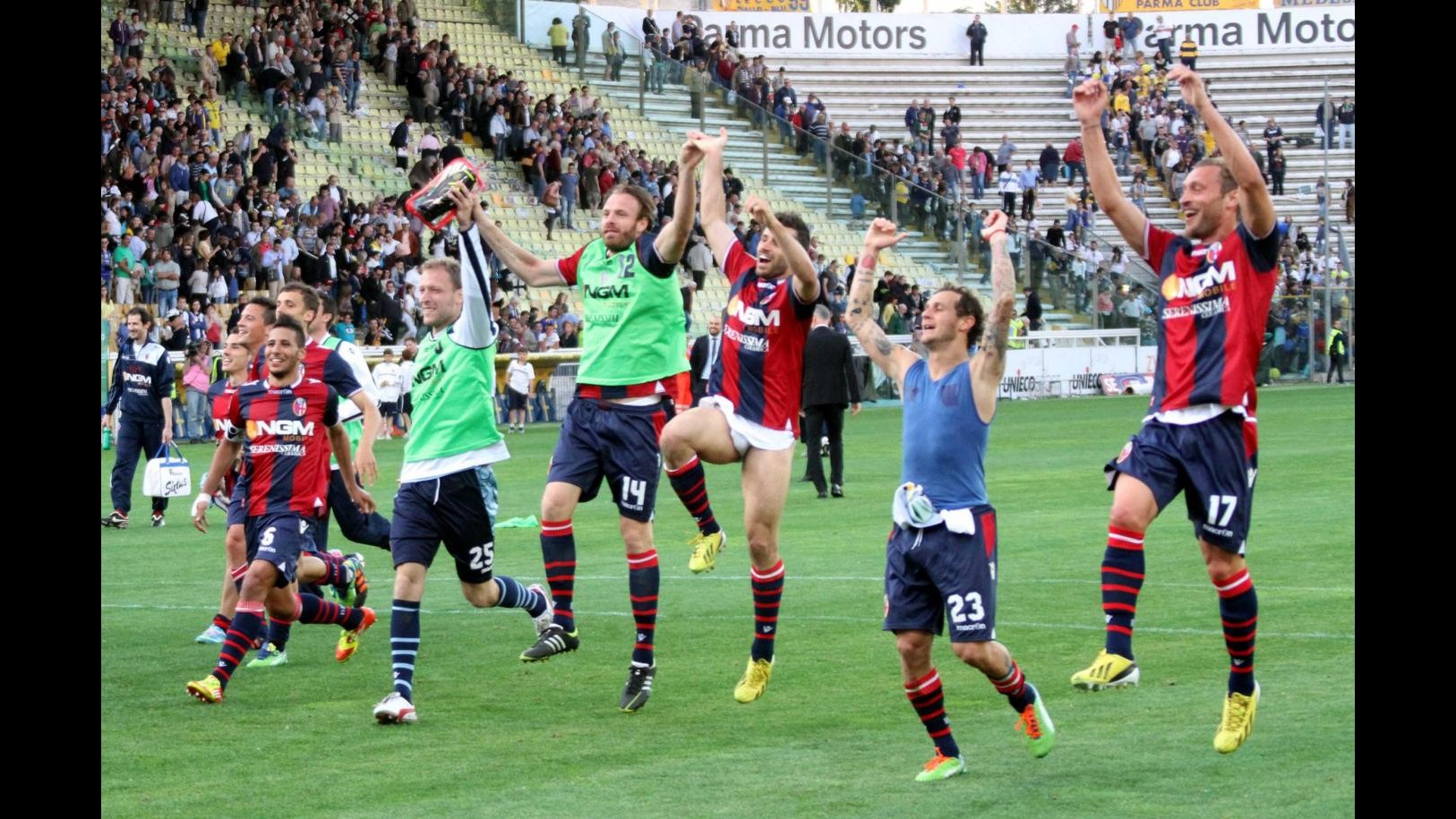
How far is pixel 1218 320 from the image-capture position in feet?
27.8

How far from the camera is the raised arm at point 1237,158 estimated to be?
7.91 meters

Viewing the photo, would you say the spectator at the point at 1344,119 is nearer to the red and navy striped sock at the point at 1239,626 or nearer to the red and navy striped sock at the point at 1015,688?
the red and navy striped sock at the point at 1239,626

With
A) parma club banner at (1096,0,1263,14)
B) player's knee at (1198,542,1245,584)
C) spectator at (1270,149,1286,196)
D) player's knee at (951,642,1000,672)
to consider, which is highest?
parma club banner at (1096,0,1263,14)

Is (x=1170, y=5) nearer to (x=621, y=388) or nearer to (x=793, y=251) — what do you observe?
(x=621, y=388)

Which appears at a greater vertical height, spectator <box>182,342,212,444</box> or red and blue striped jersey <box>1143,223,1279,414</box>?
red and blue striped jersey <box>1143,223,1279,414</box>

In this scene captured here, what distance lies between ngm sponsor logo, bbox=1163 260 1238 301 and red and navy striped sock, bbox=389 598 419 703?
3.90 meters

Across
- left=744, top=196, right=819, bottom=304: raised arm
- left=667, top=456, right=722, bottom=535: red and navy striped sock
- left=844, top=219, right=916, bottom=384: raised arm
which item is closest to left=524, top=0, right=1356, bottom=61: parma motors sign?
left=667, top=456, right=722, bottom=535: red and navy striped sock

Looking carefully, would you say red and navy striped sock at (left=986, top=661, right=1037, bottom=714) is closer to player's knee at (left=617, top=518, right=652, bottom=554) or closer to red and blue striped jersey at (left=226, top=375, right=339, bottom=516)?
player's knee at (left=617, top=518, right=652, bottom=554)

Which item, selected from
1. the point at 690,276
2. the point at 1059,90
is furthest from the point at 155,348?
the point at 1059,90

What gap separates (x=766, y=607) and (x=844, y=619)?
244 cm

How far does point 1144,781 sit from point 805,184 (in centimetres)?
3802

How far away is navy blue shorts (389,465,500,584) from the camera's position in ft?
31.5

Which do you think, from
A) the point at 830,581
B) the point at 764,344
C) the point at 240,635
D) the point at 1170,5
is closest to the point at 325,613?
the point at 240,635

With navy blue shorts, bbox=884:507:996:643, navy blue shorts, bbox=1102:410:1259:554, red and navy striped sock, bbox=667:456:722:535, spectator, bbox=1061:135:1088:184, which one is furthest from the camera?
spectator, bbox=1061:135:1088:184
